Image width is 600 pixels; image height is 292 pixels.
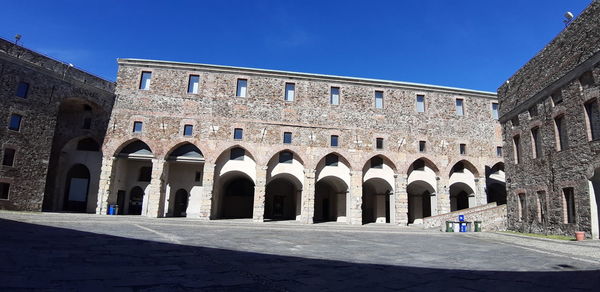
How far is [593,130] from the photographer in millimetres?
13289

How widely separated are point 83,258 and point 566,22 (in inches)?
789

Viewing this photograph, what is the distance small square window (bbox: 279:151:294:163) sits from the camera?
25250 millimetres

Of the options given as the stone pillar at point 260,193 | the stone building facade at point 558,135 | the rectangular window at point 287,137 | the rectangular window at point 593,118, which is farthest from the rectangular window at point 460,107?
the stone pillar at point 260,193

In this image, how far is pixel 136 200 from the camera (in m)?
26.1

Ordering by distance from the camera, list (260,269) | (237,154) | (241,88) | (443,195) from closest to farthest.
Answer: (260,269) → (237,154) → (241,88) → (443,195)

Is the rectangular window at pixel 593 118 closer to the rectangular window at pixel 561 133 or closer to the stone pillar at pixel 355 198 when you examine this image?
the rectangular window at pixel 561 133

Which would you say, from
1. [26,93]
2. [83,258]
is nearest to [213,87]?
[26,93]

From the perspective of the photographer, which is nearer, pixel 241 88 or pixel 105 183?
pixel 105 183

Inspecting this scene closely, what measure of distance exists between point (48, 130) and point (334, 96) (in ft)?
63.1

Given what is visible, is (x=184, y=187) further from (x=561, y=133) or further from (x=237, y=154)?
(x=561, y=133)

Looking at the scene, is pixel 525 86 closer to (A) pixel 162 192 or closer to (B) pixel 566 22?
(B) pixel 566 22

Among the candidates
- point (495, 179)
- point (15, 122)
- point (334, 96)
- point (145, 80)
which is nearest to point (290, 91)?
point (334, 96)

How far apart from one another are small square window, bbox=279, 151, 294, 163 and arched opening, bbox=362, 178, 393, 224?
6.31 meters

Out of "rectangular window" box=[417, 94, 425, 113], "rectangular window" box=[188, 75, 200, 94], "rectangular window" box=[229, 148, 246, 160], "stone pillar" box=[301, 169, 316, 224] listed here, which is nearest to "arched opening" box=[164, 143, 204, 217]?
"rectangular window" box=[229, 148, 246, 160]
